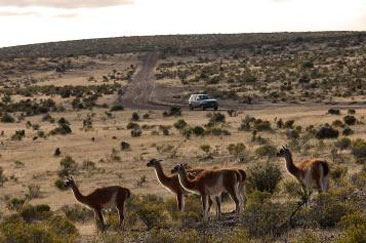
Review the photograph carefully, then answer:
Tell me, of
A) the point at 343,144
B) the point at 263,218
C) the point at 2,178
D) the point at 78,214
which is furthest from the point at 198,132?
the point at 263,218

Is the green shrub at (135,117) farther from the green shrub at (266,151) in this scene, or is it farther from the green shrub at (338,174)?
the green shrub at (338,174)

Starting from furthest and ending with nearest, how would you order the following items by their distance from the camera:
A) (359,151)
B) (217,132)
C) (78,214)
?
(217,132) < (359,151) < (78,214)

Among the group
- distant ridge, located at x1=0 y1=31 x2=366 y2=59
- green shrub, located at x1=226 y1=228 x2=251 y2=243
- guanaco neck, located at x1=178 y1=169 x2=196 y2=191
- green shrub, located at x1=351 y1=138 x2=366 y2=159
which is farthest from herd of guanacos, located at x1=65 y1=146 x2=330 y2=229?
distant ridge, located at x1=0 y1=31 x2=366 y2=59

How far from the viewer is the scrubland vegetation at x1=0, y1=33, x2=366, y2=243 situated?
13.7 m

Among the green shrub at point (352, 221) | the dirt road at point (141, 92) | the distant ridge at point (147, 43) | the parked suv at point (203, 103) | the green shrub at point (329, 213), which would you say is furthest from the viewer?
the distant ridge at point (147, 43)

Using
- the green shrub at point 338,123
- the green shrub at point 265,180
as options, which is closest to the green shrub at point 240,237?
the green shrub at point 265,180

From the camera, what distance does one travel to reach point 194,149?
31516 mm

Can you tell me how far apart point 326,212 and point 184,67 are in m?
91.2

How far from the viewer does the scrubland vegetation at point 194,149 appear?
13727 millimetres

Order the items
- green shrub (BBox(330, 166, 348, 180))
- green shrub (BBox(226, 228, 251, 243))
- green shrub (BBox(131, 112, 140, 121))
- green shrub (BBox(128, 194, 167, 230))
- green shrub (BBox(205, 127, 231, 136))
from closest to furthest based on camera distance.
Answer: green shrub (BBox(226, 228, 251, 243)), green shrub (BBox(128, 194, 167, 230)), green shrub (BBox(330, 166, 348, 180)), green shrub (BBox(205, 127, 231, 136)), green shrub (BBox(131, 112, 140, 121))

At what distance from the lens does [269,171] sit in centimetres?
1981

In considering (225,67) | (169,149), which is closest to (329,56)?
(225,67)

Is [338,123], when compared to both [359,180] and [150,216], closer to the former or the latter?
[359,180]

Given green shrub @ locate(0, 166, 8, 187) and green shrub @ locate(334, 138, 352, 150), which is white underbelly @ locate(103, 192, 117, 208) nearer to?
green shrub @ locate(0, 166, 8, 187)
